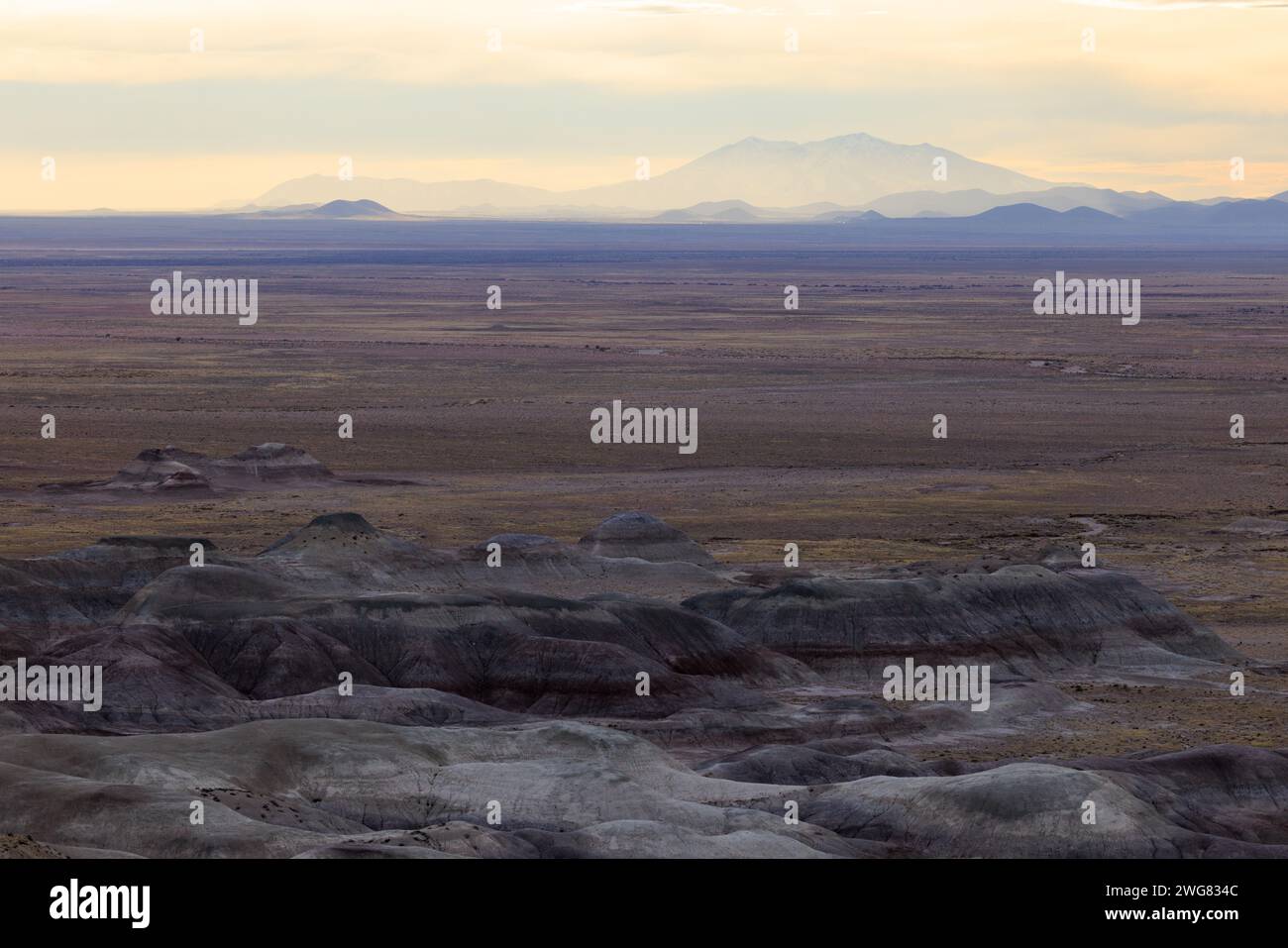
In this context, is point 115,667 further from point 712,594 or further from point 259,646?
point 712,594

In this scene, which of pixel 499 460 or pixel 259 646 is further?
pixel 499 460

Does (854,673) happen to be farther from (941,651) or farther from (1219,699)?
(1219,699)

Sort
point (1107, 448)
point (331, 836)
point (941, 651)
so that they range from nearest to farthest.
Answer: point (331, 836) → point (941, 651) → point (1107, 448)

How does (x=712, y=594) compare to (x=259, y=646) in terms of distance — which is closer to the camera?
(x=259, y=646)
